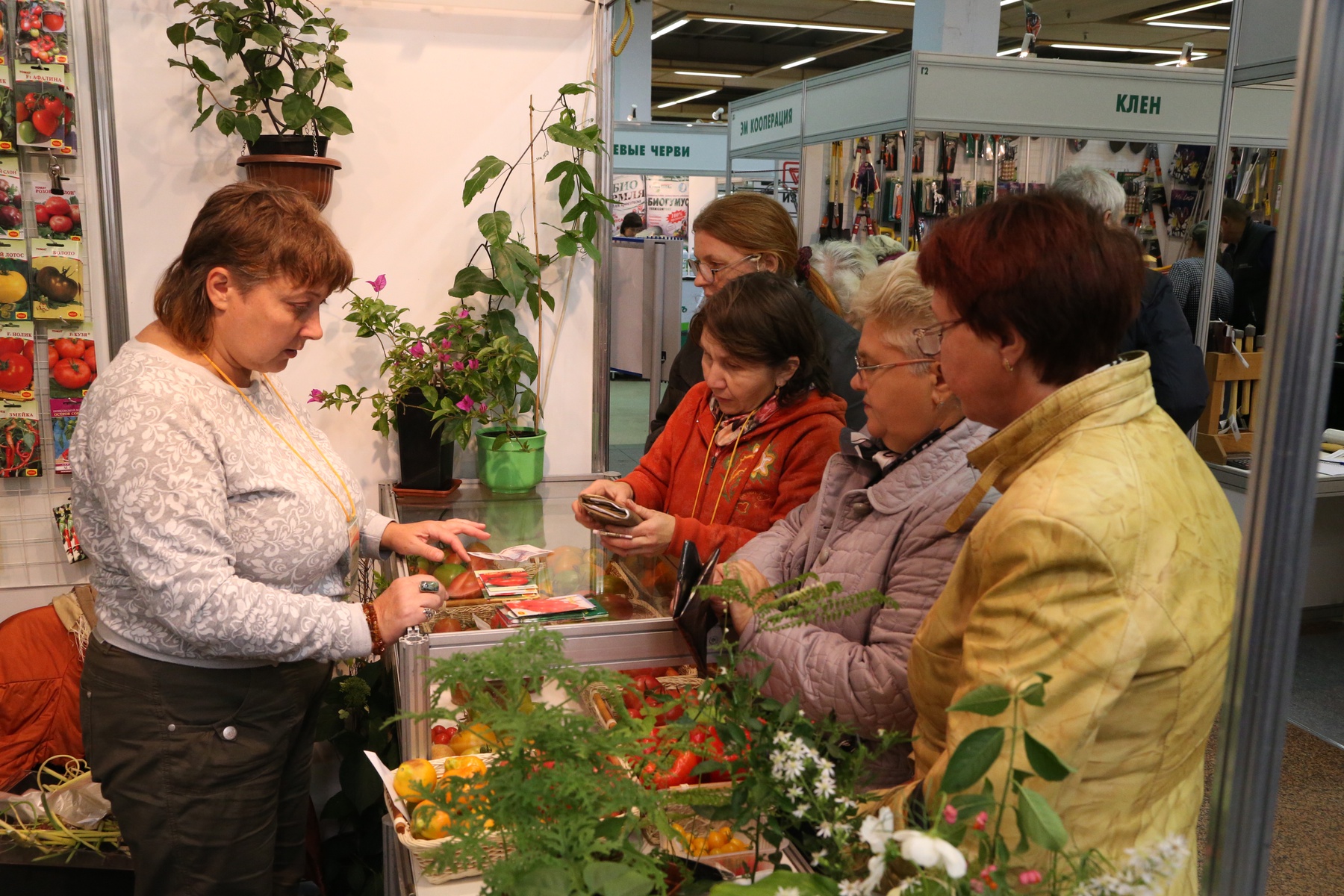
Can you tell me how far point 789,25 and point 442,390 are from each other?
→ 1266cm

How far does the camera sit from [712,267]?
2943mm

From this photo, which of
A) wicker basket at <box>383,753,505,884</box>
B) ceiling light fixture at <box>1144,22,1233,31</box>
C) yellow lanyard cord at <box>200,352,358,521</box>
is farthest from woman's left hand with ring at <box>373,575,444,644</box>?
ceiling light fixture at <box>1144,22,1233,31</box>

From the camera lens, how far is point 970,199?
5586 millimetres

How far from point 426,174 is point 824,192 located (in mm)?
3705

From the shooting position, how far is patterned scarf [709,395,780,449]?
2.32m

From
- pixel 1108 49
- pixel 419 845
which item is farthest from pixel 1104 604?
pixel 1108 49

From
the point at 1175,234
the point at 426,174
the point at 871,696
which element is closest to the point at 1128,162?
the point at 1175,234

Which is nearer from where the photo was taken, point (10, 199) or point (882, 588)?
→ point (882, 588)

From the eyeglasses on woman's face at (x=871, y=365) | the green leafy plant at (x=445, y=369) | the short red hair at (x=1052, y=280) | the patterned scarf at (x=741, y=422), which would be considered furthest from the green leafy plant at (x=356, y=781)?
the short red hair at (x=1052, y=280)

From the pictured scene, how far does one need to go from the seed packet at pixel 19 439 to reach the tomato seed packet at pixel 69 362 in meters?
A: 0.07

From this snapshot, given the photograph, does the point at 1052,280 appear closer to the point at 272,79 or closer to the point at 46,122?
the point at 272,79

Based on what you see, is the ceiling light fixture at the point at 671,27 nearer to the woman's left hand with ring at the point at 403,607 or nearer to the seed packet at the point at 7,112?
the seed packet at the point at 7,112

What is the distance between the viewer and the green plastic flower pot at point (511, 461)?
10.6ft

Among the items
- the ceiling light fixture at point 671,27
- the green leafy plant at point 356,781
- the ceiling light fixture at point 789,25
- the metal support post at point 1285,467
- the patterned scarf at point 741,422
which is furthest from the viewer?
the ceiling light fixture at point 671,27
